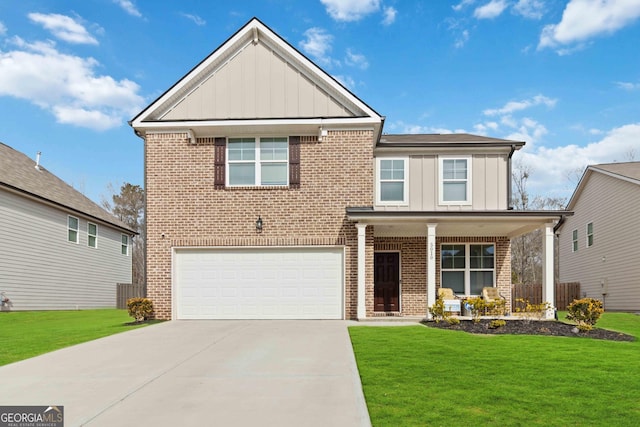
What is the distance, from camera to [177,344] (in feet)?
34.3

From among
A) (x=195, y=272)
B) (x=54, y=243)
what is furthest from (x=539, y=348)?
(x=54, y=243)

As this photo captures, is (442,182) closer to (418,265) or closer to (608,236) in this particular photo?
(418,265)

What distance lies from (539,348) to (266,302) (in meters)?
7.93

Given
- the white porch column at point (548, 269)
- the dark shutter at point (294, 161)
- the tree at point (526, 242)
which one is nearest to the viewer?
the white porch column at point (548, 269)

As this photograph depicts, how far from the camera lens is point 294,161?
15.5m

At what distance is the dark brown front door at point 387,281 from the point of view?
17.4 meters

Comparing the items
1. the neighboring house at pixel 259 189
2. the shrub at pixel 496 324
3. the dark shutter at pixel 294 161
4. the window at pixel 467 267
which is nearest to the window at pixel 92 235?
the neighboring house at pixel 259 189

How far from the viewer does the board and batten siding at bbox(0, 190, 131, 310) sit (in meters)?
19.9

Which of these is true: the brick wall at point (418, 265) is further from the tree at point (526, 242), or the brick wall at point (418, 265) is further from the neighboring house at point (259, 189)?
the tree at point (526, 242)

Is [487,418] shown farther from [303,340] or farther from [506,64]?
[506,64]

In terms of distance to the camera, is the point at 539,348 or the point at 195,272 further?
the point at 195,272

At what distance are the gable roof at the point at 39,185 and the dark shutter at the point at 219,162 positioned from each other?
30.3 feet

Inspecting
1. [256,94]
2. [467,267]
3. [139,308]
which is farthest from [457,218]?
[139,308]

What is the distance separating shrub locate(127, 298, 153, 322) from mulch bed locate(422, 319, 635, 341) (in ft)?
25.4
